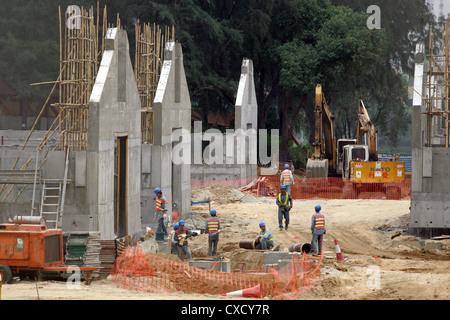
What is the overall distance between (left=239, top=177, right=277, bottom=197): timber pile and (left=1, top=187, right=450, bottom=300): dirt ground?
1.73 meters

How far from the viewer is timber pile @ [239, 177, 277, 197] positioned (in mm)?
39006

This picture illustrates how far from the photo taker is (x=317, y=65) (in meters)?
51.7

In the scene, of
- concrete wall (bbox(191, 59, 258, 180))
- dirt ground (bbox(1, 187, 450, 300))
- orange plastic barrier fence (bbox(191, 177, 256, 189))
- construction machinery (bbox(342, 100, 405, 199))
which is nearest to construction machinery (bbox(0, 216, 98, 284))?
dirt ground (bbox(1, 187, 450, 300))

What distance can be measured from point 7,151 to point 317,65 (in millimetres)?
33235

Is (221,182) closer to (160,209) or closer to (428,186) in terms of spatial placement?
(160,209)

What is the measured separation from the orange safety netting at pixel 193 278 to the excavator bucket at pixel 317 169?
20.3m

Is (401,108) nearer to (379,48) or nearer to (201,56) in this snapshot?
(379,48)

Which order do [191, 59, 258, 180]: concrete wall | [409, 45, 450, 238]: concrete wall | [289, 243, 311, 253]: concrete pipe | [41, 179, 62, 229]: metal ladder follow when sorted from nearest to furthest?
[41, 179, 62, 229]: metal ladder
[289, 243, 311, 253]: concrete pipe
[409, 45, 450, 238]: concrete wall
[191, 59, 258, 180]: concrete wall

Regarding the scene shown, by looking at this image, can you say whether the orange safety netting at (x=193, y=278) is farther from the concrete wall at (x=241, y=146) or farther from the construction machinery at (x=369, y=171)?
the concrete wall at (x=241, y=146)

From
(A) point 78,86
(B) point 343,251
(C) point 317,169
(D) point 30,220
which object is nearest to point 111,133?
(A) point 78,86

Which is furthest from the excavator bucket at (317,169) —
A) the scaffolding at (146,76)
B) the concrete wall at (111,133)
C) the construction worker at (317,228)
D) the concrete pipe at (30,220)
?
the concrete pipe at (30,220)

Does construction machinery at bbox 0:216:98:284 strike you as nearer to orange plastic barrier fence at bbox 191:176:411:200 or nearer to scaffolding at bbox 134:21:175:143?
scaffolding at bbox 134:21:175:143

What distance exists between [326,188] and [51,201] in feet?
68.3
